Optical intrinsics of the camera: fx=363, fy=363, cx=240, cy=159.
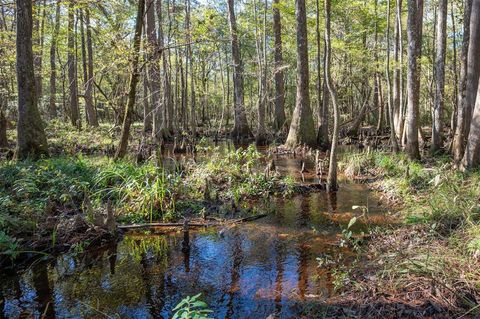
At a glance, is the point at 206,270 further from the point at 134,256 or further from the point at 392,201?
the point at 392,201

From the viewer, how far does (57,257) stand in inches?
195

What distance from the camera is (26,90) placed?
28.7 ft

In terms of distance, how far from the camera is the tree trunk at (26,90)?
8.64m

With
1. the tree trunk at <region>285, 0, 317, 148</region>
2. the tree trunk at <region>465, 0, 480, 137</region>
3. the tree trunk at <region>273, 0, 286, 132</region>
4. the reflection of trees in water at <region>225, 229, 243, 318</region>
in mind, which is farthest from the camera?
the tree trunk at <region>273, 0, 286, 132</region>

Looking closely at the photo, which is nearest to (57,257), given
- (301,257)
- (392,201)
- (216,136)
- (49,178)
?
(49,178)

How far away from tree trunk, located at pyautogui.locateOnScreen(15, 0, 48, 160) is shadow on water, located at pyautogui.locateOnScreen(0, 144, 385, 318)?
16.1ft

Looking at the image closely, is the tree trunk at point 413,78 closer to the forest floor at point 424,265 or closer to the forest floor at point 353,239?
the forest floor at point 353,239

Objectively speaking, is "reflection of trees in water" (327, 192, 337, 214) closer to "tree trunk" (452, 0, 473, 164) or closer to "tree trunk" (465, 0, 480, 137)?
"tree trunk" (452, 0, 473, 164)

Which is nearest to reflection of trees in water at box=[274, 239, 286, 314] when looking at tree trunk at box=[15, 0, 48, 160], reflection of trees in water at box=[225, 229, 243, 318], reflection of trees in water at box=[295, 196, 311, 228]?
reflection of trees in water at box=[225, 229, 243, 318]

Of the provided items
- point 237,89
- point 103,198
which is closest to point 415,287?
point 103,198

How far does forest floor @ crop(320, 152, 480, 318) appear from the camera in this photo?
3.24 metres

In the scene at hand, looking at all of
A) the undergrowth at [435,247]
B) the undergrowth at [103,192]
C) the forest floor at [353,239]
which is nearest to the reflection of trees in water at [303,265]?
the forest floor at [353,239]

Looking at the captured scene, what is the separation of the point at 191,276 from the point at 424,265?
2601 millimetres

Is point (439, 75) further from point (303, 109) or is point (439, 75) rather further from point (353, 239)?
point (353, 239)
